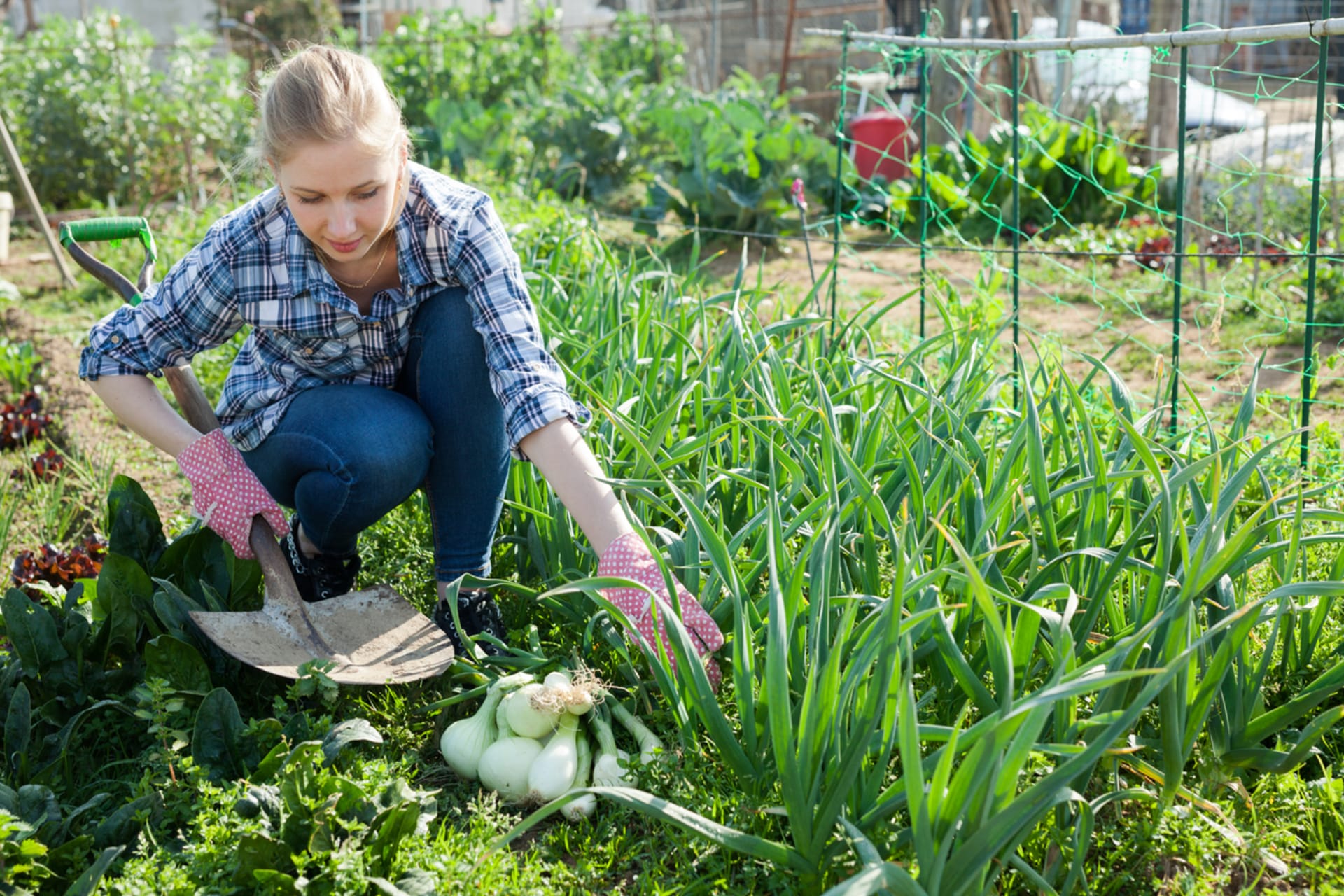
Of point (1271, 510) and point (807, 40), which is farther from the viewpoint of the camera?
point (807, 40)

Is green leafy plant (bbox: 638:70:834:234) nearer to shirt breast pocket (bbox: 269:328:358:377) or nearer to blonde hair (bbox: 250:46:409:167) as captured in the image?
shirt breast pocket (bbox: 269:328:358:377)

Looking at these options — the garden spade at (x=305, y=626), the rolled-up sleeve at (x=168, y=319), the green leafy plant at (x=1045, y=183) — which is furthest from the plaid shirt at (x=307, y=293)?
the green leafy plant at (x=1045, y=183)

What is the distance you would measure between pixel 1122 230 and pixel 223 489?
181 inches

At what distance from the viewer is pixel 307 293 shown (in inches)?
75.2

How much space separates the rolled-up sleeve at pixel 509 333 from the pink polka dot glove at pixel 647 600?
243 millimetres

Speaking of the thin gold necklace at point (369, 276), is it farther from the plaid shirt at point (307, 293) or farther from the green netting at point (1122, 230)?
the green netting at point (1122, 230)

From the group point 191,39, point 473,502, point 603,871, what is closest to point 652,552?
point 603,871

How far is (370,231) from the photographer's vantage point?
1.75 meters

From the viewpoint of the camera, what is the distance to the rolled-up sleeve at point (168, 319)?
1861mm

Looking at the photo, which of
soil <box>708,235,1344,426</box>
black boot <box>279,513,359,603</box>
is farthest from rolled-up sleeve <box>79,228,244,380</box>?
soil <box>708,235,1344,426</box>

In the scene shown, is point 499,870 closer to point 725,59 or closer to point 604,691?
point 604,691

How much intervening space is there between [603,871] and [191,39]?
23.1 ft

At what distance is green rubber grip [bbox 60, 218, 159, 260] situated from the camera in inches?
78.1

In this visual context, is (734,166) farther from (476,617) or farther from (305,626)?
(305,626)
